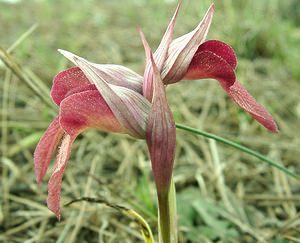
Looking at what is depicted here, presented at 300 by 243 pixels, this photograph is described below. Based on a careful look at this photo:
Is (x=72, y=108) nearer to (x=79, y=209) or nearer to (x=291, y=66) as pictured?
(x=79, y=209)

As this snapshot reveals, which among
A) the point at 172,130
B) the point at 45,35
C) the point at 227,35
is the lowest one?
the point at 45,35

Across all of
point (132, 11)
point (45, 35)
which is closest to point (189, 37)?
point (45, 35)

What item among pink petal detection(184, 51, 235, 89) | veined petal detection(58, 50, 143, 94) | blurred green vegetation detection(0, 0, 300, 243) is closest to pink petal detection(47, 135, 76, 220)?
veined petal detection(58, 50, 143, 94)

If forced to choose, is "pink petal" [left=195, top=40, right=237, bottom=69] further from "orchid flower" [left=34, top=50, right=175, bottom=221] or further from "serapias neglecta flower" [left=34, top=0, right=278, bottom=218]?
"orchid flower" [left=34, top=50, right=175, bottom=221]

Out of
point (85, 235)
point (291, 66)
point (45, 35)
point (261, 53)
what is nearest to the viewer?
point (85, 235)

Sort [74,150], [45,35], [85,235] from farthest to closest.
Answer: [45,35] → [74,150] → [85,235]

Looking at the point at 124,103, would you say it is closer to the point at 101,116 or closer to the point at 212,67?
the point at 101,116

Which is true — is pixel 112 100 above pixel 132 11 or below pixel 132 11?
above

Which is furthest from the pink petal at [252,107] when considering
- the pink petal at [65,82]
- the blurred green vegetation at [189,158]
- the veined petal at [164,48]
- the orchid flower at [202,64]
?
the blurred green vegetation at [189,158]
